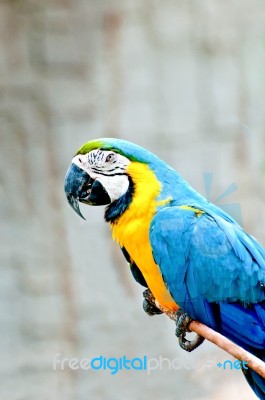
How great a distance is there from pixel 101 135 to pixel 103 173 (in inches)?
14.3

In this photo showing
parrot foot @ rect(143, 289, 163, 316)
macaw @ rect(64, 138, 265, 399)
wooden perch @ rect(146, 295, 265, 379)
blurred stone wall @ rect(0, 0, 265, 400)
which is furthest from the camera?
blurred stone wall @ rect(0, 0, 265, 400)

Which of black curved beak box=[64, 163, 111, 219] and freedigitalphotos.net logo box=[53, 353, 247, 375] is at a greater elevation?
black curved beak box=[64, 163, 111, 219]

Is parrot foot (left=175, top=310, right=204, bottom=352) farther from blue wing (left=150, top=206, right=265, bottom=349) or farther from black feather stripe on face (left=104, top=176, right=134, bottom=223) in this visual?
black feather stripe on face (left=104, top=176, right=134, bottom=223)

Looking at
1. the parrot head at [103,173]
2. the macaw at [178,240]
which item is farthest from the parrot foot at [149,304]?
the parrot head at [103,173]

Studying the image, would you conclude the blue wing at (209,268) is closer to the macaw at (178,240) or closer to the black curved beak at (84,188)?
the macaw at (178,240)

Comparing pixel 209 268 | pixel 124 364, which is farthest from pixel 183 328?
pixel 124 364

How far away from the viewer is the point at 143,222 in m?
1.04

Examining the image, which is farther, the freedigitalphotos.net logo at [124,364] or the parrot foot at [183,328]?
the freedigitalphotos.net logo at [124,364]

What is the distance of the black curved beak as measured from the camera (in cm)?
105

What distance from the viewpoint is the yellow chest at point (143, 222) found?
104 cm

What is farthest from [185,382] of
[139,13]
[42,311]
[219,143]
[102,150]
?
[139,13]

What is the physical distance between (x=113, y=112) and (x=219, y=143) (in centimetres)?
23

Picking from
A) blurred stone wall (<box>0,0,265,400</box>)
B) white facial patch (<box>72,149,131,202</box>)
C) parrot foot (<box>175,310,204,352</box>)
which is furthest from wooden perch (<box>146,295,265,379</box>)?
blurred stone wall (<box>0,0,265,400</box>)

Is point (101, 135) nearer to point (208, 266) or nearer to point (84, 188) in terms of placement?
point (84, 188)
